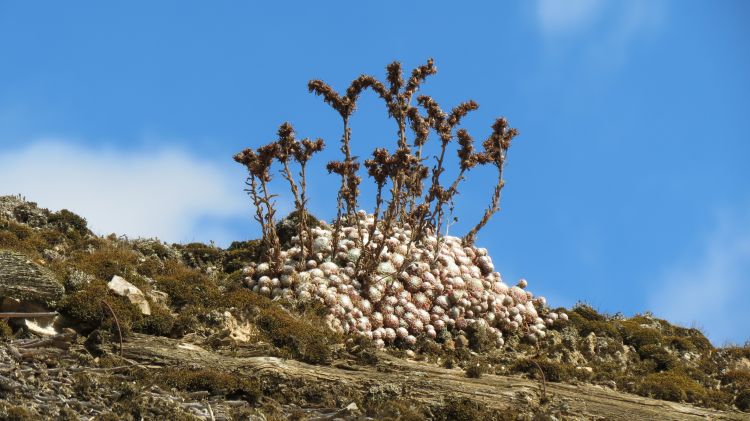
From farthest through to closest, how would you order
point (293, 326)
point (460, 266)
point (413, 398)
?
point (460, 266) → point (293, 326) → point (413, 398)

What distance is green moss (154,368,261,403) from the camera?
1730cm

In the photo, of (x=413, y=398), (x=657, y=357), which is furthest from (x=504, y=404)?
(x=657, y=357)

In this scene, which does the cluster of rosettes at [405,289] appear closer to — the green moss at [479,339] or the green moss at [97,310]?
the green moss at [479,339]

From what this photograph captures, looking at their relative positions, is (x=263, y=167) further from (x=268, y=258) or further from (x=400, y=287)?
(x=400, y=287)

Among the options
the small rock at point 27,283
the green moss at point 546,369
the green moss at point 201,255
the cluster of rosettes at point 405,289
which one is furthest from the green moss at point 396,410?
the green moss at point 201,255

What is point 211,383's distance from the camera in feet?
57.1

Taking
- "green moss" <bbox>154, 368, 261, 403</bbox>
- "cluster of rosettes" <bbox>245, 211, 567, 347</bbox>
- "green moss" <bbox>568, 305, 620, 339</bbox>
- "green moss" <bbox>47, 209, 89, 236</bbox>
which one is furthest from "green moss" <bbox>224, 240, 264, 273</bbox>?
"green moss" <bbox>568, 305, 620, 339</bbox>

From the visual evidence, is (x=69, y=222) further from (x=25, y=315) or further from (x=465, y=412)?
(x=465, y=412)

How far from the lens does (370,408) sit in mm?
17391

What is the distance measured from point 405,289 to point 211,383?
7.90 meters

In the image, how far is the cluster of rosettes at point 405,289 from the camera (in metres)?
22.9

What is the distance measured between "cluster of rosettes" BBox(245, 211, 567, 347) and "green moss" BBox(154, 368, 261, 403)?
16.2ft

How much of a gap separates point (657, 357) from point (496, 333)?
176 inches

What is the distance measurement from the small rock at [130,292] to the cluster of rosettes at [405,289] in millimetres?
3948
